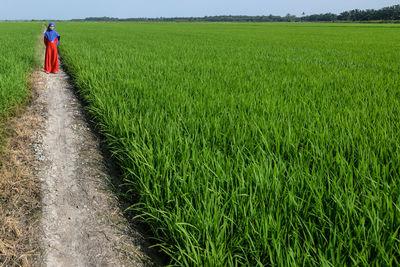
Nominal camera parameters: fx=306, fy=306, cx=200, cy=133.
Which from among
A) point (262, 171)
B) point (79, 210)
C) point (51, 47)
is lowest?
point (79, 210)

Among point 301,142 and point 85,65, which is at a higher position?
point 85,65

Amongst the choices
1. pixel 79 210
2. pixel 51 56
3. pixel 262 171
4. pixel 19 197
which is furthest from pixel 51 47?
pixel 262 171

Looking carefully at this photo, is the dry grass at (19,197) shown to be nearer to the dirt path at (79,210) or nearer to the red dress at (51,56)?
the dirt path at (79,210)

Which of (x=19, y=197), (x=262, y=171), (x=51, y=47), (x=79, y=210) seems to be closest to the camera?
(x=262, y=171)

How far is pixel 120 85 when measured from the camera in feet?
17.4

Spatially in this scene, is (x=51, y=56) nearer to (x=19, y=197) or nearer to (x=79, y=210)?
(x=19, y=197)

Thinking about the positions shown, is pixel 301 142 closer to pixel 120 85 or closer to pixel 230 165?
pixel 230 165

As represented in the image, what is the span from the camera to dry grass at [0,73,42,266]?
1.92 metres

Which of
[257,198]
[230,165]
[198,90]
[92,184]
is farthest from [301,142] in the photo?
[198,90]

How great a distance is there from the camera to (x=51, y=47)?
26.2 feet

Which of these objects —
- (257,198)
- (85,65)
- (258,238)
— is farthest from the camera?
(85,65)

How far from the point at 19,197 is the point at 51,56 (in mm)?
6748

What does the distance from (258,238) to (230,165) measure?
0.75 meters

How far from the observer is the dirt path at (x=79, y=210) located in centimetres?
193
